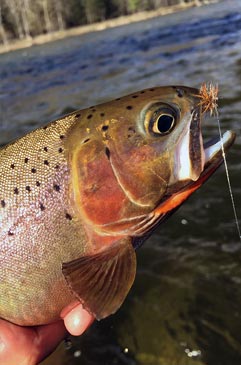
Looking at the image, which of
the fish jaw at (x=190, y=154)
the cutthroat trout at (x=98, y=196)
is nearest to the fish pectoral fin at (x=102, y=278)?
the cutthroat trout at (x=98, y=196)

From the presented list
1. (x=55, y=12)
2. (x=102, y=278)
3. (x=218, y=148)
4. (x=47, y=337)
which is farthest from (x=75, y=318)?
(x=55, y=12)

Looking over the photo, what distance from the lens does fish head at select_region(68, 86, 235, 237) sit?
2359 mm

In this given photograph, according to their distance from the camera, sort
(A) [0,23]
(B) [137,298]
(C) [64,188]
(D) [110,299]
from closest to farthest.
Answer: (D) [110,299] → (C) [64,188] → (B) [137,298] → (A) [0,23]

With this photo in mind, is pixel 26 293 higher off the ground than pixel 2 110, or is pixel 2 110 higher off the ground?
pixel 26 293

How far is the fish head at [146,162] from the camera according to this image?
236 cm

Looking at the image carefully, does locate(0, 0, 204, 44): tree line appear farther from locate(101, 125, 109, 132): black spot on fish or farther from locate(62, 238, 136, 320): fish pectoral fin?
locate(62, 238, 136, 320): fish pectoral fin

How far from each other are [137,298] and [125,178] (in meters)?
2.56

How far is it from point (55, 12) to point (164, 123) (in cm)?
8239

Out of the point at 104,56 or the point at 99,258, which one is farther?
the point at 104,56

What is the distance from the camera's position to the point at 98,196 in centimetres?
240

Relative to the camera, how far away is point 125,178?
7.86ft

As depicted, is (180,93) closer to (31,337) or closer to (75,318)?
(75,318)

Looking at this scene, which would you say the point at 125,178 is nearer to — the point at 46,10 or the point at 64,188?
the point at 64,188

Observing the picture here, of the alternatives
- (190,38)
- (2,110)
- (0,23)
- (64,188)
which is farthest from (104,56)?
(0,23)
